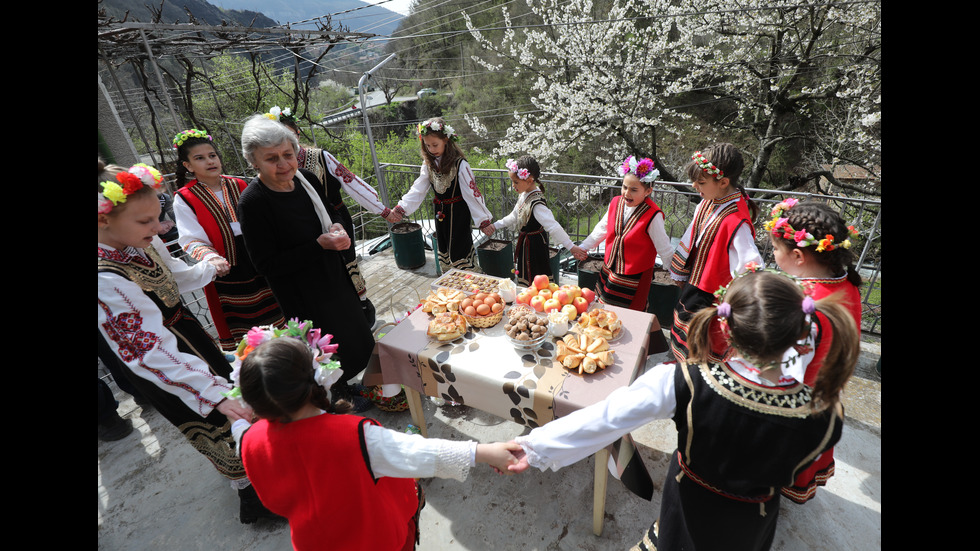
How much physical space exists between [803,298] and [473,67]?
22280 millimetres

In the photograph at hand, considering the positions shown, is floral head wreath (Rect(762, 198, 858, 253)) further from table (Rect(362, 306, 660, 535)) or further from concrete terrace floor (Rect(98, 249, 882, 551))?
concrete terrace floor (Rect(98, 249, 882, 551))

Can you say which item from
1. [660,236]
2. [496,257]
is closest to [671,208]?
[496,257]

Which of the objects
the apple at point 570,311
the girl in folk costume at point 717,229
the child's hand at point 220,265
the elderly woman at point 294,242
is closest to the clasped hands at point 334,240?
the elderly woman at point 294,242

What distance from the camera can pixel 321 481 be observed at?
4.32 ft

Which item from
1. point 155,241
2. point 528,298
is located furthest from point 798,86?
point 155,241

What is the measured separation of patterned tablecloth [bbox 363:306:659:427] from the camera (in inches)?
75.6

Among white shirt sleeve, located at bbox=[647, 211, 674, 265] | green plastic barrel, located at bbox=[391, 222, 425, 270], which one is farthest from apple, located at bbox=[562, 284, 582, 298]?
green plastic barrel, located at bbox=[391, 222, 425, 270]

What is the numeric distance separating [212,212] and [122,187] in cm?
133

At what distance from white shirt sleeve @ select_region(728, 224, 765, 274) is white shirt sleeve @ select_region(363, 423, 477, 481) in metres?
1.99

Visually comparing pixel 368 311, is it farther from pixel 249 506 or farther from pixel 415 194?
pixel 249 506

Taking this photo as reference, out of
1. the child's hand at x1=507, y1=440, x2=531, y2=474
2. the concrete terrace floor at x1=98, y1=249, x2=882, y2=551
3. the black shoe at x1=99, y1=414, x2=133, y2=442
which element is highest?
the child's hand at x1=507, y1=440, x2=531, y2=474
